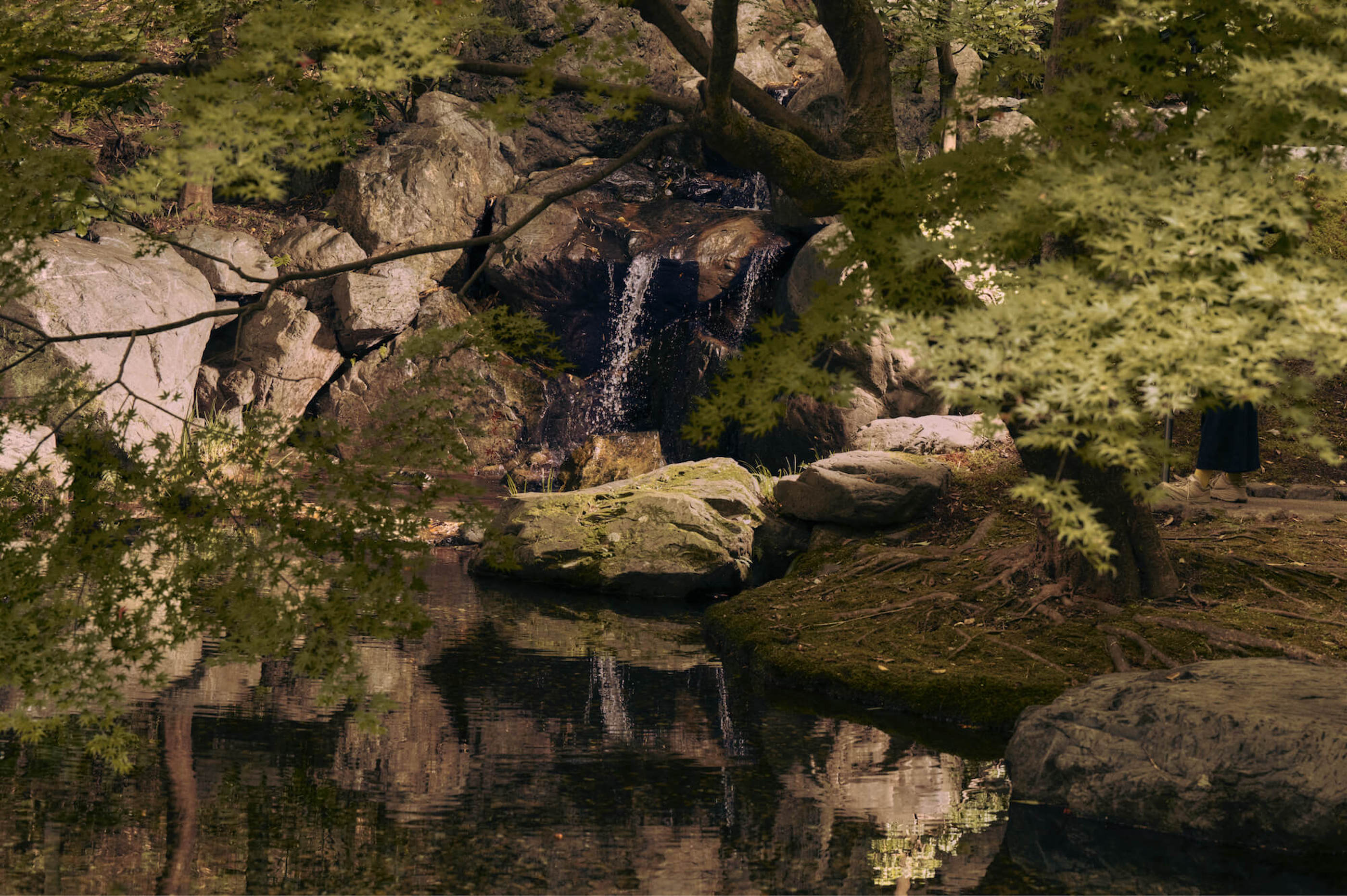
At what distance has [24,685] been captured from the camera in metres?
4.87

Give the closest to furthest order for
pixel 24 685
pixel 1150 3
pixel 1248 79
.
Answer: pixel 1248 79 < pixel 1150 3 < pixel 24 685

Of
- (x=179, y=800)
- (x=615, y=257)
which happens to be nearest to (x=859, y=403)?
(x=615, y=257)

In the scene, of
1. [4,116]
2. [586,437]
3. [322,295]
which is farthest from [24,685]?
[322,295]

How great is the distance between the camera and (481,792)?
20.1 feet

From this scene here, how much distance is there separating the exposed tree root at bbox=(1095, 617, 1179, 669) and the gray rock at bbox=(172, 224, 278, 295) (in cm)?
1404

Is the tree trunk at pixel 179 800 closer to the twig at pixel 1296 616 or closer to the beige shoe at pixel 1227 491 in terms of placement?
the twig at pixel 1296 616

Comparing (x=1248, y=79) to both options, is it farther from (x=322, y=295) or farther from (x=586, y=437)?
(x=322, y=295)

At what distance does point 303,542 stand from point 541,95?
2254 mm

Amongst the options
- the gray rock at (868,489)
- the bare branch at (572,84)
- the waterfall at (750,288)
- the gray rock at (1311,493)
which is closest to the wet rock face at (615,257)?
the waterfall at (750,288)

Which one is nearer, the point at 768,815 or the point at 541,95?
the point at 541,95

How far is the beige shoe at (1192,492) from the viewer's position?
10.1 m

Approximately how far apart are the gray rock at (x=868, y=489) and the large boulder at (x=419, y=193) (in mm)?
10666

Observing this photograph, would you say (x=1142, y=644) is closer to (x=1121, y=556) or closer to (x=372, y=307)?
(x=1121, y=556)

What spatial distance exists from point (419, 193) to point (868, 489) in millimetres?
12182
